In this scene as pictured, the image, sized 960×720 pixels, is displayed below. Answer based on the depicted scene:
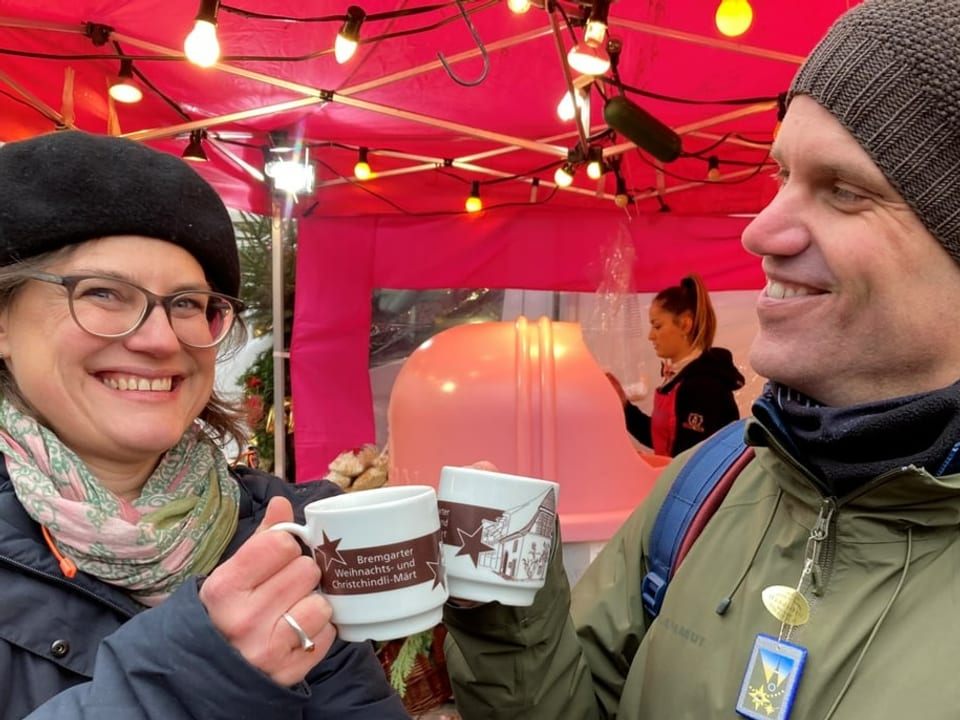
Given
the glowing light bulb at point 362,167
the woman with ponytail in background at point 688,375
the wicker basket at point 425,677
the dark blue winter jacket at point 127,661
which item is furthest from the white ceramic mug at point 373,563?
the glowing light bulb at point 362,167

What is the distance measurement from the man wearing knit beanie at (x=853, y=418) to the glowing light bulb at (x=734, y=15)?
1700 millimetres

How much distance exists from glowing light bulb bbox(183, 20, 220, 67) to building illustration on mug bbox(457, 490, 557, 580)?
2.01m

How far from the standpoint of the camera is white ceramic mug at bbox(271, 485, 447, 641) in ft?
2.53

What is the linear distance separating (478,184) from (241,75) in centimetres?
175

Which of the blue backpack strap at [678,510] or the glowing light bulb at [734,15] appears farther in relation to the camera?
the glowing light bulb at [734,15]

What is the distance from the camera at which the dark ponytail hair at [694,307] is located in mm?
3504

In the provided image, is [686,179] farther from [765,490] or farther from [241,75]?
[765,490]

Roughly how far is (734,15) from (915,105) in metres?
1.84

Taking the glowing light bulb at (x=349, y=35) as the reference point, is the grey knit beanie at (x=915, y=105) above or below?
below

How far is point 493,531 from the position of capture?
0.90 metres

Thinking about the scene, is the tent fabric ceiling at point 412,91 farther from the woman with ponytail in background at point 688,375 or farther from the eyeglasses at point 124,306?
the eyeglasses at point 124,306

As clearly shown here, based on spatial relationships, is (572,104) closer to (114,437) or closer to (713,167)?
(713,167)

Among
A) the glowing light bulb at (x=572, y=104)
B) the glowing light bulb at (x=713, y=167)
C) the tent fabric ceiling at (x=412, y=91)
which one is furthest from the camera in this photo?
the glowing light bulb at (x=713, y=167)

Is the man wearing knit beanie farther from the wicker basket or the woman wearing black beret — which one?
the wicker basket
